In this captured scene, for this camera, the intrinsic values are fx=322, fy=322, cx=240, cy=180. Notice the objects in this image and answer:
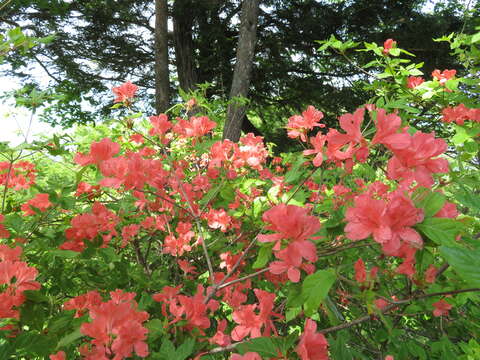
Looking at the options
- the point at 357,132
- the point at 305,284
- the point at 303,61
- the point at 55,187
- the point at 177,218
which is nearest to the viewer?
the point at 305,284

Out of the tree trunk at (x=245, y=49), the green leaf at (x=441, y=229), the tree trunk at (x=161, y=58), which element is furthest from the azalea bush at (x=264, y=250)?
the tree trunk at (x=161, y=58)

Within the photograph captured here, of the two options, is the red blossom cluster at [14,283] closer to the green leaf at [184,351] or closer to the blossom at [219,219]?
the green leaf at [184,351]

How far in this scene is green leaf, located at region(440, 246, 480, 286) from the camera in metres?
0.47

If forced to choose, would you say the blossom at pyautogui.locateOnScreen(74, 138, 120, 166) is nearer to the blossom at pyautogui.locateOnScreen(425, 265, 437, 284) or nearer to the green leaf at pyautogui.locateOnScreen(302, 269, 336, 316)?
the green leaf at pyautogui.locateOnScreen(302, 269, 336, 316)

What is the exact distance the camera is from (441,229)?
57 cm

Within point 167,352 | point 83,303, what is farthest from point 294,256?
point 83,303

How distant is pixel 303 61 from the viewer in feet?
23.2

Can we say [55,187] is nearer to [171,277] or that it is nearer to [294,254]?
[294,254]

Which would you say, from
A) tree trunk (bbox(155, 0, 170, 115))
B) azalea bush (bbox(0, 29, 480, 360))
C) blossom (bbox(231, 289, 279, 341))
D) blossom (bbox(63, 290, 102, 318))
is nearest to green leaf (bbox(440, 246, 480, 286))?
azalea bush (bbox(0, 29, 480, 360))

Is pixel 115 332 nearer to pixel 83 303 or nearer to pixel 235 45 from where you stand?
pixel 83 303

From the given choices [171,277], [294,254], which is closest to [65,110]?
[171,277]

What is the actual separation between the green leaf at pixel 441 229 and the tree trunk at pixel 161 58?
6.09 metres

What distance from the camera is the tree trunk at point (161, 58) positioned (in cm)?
624

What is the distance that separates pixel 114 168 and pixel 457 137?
5.09ft
